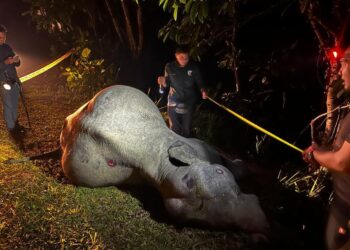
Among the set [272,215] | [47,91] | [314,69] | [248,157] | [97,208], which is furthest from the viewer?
[47,91]

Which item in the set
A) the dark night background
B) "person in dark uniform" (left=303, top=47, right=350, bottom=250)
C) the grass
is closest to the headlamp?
the grass

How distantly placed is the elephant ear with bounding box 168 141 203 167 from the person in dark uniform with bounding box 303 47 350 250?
5.76 feet

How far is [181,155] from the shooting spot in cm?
430

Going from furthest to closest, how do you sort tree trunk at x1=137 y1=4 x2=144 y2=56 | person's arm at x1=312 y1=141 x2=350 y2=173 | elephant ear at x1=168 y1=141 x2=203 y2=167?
tree trunk at x1=137 y1=4 x2=144 y2=56 < elephant ear at x1=168 y1=141 x2=203 y2=167 < person's arm at x1=312 y1=141 x2=350 y2=173

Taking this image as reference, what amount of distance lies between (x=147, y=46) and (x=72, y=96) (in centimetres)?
243

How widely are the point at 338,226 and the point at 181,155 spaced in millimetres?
2090

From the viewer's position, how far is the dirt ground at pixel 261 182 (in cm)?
377

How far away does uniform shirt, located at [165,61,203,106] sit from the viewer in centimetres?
560

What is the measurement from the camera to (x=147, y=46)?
9.66 metres

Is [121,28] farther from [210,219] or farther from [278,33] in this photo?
[210,219]

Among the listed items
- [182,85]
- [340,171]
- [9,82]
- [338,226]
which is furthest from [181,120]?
[340,171]

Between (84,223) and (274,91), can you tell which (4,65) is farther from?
(274,91)

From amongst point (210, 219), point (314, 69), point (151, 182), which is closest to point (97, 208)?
point (151, 182)

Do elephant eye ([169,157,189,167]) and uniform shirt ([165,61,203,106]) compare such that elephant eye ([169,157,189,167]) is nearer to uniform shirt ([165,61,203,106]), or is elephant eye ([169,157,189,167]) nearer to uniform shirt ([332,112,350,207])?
uniform shirt ([165,61,203,106])
